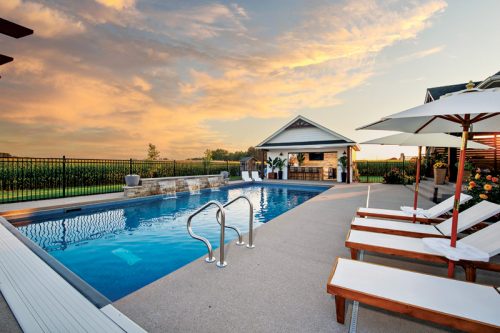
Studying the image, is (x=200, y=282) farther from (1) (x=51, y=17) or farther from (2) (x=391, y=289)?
(1) (x=51, y=17)

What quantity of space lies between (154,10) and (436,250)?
13.1 metres

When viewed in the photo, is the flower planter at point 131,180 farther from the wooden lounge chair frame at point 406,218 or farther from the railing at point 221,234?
the wooden lounge chair frame at point 406,218

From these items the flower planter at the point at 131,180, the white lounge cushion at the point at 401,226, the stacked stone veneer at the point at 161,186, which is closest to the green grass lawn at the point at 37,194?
the flower planter at the point at 131,180

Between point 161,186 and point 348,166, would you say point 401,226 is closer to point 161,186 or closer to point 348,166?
point 161,186

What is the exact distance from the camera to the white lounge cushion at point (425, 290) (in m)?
1.98

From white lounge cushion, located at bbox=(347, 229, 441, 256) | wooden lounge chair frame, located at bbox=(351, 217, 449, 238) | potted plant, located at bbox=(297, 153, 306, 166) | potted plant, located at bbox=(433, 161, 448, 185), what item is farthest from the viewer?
potted plant, located at bbox=(297, 153, 306, 166)

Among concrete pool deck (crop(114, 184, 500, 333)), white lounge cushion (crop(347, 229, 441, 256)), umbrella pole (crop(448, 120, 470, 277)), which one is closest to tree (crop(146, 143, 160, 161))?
concrete pool deck (crop(114, 184, 500, 333))

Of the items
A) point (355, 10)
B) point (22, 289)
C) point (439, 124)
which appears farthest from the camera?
point (355, 10)

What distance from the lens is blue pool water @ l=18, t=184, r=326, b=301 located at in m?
4.30

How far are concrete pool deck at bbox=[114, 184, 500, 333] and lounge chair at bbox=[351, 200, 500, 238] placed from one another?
1.71 feet

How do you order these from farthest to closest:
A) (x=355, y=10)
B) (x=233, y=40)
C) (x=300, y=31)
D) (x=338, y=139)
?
(x=338, y=139)
(x=233, y=40)
(x=300, y=31)
(x=355, y=10)

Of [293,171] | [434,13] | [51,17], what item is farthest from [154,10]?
[293,171]

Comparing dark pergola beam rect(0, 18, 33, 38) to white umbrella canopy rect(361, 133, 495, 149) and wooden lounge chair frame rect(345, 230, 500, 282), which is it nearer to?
wooden lounge chair frame rect(345, 230, 500, 282)

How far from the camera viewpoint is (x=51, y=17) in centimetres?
831
